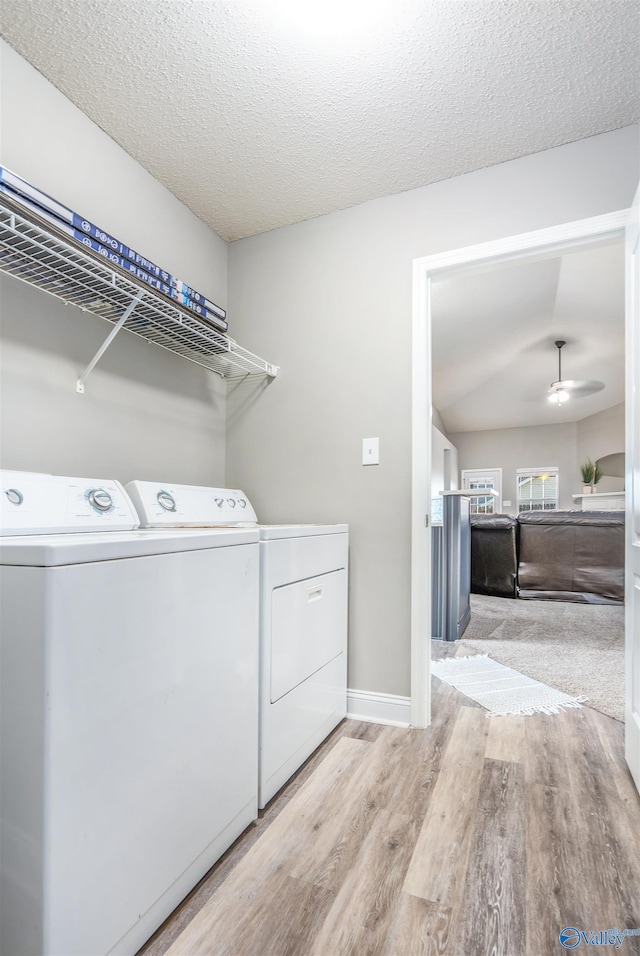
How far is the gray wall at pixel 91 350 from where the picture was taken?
4.77 ft

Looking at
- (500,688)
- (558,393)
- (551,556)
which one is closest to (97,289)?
(500,688)

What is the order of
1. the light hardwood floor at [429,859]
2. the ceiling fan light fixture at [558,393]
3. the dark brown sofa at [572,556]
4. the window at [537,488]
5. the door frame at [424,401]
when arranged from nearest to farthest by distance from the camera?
Answer: the light hardwood floor at [429,859], the door frame at [424,401], the dark brown sofa at [572,556], the ceiling fan light fixture at [558,393], the window at [537,488]

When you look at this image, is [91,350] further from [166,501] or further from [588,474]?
[588,474]

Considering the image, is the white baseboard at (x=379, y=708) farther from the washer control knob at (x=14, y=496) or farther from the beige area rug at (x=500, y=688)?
the washer control knob at (x=14, y=496)

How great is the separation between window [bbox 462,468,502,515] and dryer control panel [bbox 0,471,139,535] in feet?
29.2

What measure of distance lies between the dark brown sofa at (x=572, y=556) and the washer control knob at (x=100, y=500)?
4.50 meters

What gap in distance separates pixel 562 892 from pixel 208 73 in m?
2.40

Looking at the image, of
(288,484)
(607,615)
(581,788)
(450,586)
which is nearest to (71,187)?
(288,484)

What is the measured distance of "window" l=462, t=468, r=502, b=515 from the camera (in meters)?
9.66

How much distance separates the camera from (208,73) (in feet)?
5.04

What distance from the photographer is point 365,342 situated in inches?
83.2

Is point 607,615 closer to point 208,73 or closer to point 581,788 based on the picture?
point 581,788

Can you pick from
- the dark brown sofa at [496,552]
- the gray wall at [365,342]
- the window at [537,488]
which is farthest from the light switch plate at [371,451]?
the window at [537,488]

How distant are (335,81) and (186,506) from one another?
4.86ft
